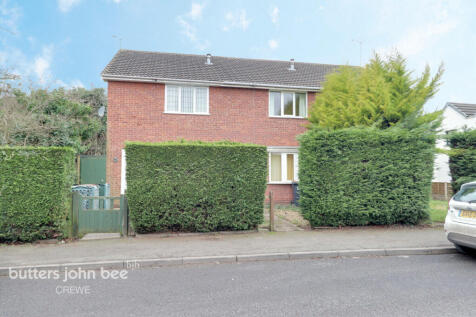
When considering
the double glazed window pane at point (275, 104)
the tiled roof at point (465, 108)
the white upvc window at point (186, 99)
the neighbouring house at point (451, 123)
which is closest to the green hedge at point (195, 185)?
the white upvc window at point (186, 99)

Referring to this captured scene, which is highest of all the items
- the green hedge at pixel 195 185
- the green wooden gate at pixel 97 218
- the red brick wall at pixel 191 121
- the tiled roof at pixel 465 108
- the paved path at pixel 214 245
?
the tiled roof at pixel 465 108

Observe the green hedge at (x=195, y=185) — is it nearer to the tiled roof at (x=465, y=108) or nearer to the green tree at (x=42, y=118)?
the green tree at (x=42, y=118)

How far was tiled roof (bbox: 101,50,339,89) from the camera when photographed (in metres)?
13.5

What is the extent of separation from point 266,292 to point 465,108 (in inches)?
900

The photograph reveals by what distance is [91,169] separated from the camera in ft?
50.5

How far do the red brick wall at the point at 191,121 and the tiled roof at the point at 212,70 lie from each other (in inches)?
18.7

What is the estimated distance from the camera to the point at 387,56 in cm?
1024

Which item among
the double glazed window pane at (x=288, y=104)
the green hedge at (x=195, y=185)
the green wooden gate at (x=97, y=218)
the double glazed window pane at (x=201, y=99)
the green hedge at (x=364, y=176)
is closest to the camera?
the green hedge at (x=195, y=185)

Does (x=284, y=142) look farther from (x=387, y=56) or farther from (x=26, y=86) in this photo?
(x=26, y=86)

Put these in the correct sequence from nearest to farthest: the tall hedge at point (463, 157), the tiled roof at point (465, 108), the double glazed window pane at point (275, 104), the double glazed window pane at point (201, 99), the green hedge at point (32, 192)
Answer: the green hedge at point (32, 192)
the tall hedge at point (463, 157)
the double glazed window pane at point (201, 99)
the double glazed window pane at point (275, 104)
the tiled roof at point (465, 108)

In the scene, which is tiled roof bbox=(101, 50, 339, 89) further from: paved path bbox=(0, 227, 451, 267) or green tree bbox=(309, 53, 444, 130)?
paved path bbox=(0, 227, 451, 267)

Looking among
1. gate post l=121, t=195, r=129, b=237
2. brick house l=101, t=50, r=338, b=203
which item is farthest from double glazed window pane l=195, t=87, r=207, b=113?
gate post l=121, t=195, r=129, b=237

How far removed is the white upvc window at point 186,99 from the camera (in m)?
13.5

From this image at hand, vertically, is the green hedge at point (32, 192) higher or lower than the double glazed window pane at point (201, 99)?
lower
